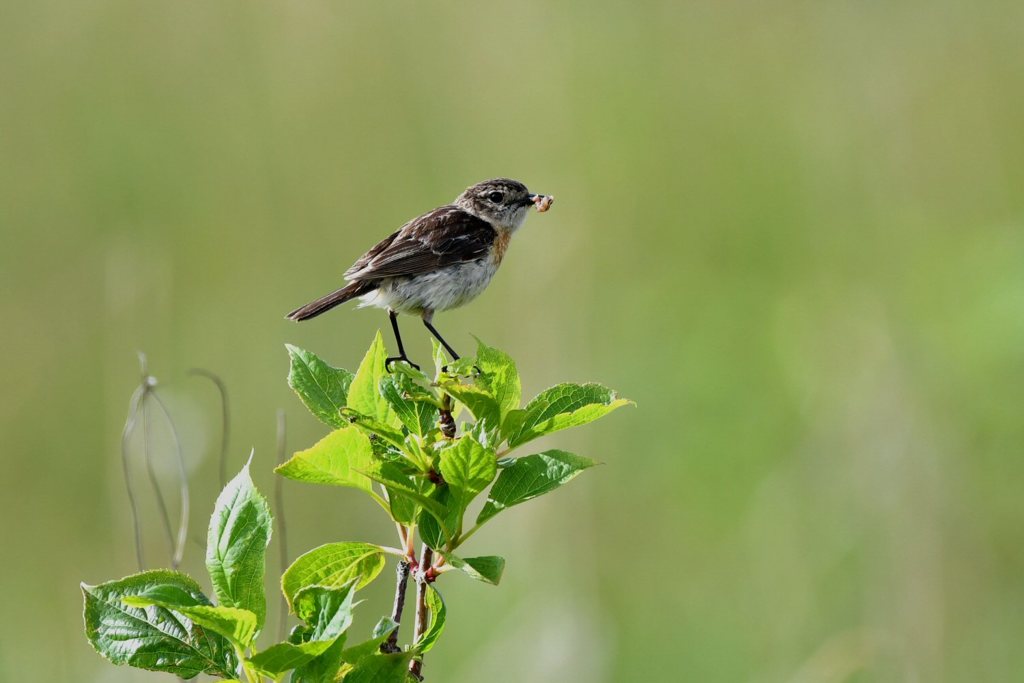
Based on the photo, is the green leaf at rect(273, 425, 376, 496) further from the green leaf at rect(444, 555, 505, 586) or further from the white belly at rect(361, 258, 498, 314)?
the white belly at rect(361, 258, 498, 314)

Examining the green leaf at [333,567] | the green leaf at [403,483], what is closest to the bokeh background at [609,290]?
the green leaf at [333,567]

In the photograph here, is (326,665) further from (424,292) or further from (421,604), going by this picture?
(424,292)

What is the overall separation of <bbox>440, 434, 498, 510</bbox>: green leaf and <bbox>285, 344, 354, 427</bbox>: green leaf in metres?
0.27

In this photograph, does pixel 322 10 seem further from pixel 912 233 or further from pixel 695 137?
pixel 912 233

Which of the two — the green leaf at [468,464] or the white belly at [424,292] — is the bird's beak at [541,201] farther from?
the green leaf at [468,464]

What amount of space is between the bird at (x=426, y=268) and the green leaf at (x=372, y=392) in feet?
5.14

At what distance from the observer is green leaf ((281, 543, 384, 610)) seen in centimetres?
196

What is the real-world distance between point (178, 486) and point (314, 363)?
13.6 feet

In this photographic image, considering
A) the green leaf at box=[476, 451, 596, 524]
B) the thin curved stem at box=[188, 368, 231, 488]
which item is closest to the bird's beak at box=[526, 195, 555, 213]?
the thin curved stem at box=[188, 368, 231, 488]

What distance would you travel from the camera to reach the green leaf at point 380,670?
1768 millimetres

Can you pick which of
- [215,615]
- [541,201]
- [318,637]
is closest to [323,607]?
[318,637]

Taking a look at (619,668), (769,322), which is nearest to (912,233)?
(769,322)

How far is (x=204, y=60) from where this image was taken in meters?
10.6

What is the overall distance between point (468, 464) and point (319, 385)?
1.21ft
